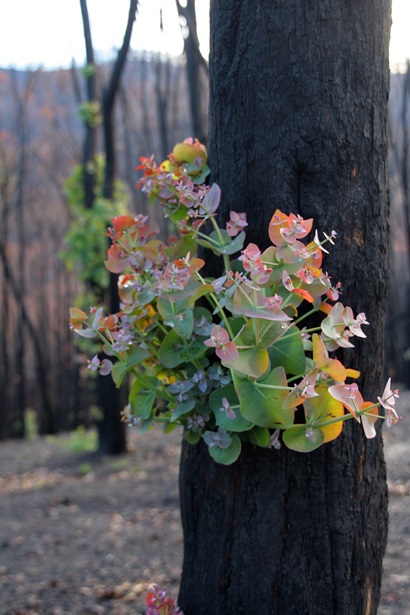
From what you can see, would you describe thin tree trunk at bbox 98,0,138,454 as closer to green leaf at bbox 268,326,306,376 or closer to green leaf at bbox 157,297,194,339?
green leaf at bbox 157,297,194,339

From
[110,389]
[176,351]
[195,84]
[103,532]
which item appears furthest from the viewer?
[110,389]

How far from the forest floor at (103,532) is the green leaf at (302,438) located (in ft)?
5.54

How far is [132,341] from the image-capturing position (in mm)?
1549

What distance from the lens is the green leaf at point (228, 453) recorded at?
140cm

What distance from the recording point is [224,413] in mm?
1384

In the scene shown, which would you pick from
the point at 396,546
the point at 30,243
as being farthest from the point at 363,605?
the point at 30,243

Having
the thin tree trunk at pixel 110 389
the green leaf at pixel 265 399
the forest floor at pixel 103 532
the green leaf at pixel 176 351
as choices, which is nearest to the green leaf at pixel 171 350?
the green leaf at pixel 176 351

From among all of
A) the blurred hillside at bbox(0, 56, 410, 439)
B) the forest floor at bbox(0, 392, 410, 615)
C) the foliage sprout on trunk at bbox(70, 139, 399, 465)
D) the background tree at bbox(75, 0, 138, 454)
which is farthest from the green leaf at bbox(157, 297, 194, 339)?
the blurred hillside at bbox(0, 56, 410, 439)

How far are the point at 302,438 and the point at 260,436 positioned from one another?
116 millimetres

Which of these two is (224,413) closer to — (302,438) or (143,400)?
(302,438)

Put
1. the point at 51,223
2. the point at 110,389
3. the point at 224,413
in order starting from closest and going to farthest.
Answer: the point at 224,413 < the point at 110,389 < the point at 51,223

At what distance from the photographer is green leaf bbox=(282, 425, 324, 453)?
1.32m

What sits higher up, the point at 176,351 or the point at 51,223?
the point at 176,351

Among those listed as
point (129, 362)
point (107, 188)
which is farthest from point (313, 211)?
point (107, 188)
